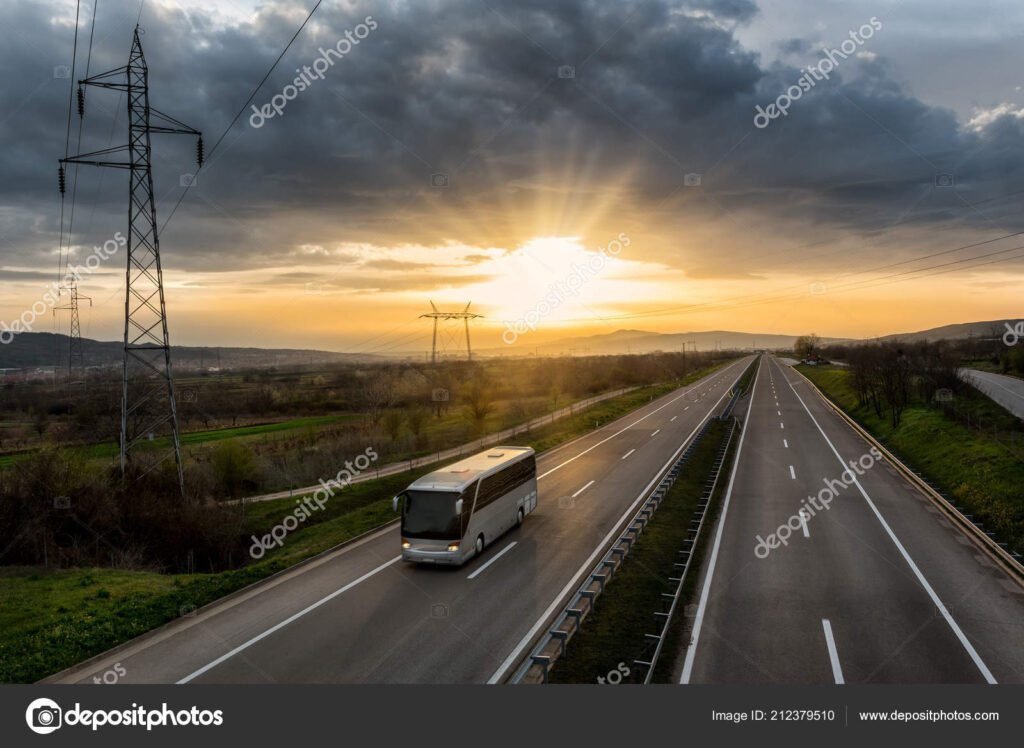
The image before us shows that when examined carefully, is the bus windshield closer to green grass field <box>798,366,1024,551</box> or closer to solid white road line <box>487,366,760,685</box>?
solid white road line <box>487,366,760,685</box>

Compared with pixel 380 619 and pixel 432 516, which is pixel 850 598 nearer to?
pixel 432 516

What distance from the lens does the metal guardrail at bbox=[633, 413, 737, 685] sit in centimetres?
1225

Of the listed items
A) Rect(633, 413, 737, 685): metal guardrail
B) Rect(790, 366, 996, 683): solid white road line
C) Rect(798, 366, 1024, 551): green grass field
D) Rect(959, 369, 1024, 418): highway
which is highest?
Rect(959, 369, 1024, 418): highway

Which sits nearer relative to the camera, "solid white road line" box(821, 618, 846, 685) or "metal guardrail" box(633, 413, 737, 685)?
"solid white road line" box(821, 618, 846, 685)

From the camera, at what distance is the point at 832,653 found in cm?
1293

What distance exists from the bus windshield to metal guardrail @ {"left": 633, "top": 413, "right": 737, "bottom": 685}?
6574mm

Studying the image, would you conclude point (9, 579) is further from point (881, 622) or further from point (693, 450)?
point (693, 450)

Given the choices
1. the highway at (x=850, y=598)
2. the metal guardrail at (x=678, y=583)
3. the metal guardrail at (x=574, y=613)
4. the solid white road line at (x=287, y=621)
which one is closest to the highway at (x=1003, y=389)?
the highway at (x=850, y=598)

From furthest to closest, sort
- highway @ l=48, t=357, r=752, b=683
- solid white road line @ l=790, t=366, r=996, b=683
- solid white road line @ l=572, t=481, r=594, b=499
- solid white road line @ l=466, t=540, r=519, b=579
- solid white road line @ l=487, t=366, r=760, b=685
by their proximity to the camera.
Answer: solid white road line @ l=572, t=481, r=594, b=499
solid white road line @ l=466, t=540, r=519, b=579
highway @ l=48, t=357, r=752, b=683
solid white road line @ l=487, t=366, r=760, b=685
solid white road line @ l=790, t=366, r=996, b=683

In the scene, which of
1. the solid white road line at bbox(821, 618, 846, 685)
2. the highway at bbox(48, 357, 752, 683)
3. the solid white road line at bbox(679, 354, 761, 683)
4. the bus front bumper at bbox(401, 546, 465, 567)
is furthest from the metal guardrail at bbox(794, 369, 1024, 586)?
the bus front bumper at bbox(401, 546, 465, 567)

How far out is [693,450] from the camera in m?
36.8

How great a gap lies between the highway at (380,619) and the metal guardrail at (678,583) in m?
2.71

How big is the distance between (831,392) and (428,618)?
247 ft

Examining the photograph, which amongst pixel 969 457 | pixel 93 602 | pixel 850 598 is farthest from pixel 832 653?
pixel 969 457
